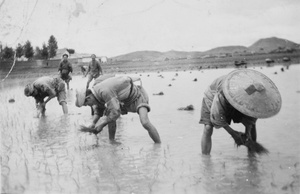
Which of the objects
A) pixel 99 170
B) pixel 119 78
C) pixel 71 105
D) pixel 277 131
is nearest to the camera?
pixel 99 170

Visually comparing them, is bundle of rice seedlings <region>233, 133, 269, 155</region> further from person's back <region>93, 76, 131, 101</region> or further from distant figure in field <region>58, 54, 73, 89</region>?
distant figure in field <region>58, 54, 73, 89</region>

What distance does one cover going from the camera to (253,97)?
13.2 feet

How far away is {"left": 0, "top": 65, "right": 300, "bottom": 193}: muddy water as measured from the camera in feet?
13.1

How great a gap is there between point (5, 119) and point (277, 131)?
241 inches

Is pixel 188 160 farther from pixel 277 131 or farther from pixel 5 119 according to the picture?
pixel 5 119

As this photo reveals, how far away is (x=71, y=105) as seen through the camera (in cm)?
1169

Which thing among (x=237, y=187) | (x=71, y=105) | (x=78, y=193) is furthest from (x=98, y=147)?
(x=71, y=105)

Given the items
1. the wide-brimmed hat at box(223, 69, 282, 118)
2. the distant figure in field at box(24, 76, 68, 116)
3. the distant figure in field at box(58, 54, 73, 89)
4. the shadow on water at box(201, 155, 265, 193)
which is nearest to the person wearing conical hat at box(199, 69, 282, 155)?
the wide-brimmed hat at box(223, 69, 282, 118)

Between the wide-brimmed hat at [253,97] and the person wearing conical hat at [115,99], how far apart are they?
179cm

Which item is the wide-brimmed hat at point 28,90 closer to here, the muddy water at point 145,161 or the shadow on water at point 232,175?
the muddy water at point 145,161

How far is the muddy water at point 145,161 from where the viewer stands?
4008 millimetres

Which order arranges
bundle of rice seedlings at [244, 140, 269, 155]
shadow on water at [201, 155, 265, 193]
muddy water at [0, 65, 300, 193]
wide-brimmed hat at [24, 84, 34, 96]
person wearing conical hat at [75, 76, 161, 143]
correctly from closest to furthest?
shadow on water at [201, 155, 265, 193], muddy water at [0, 65, 300, 193], bundle of rice seedlings at [244, 140, 269, 155], person wearing conical hat at [75, 76, 161, 143], wide-brimmed hat at [24, 84, 34, 96]

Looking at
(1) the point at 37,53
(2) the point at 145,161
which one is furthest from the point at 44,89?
(1) the point at 37,53

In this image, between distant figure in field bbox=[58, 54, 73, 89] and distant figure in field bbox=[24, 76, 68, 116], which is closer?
distant figure in field bbox=[24, 76, 68, 116]
